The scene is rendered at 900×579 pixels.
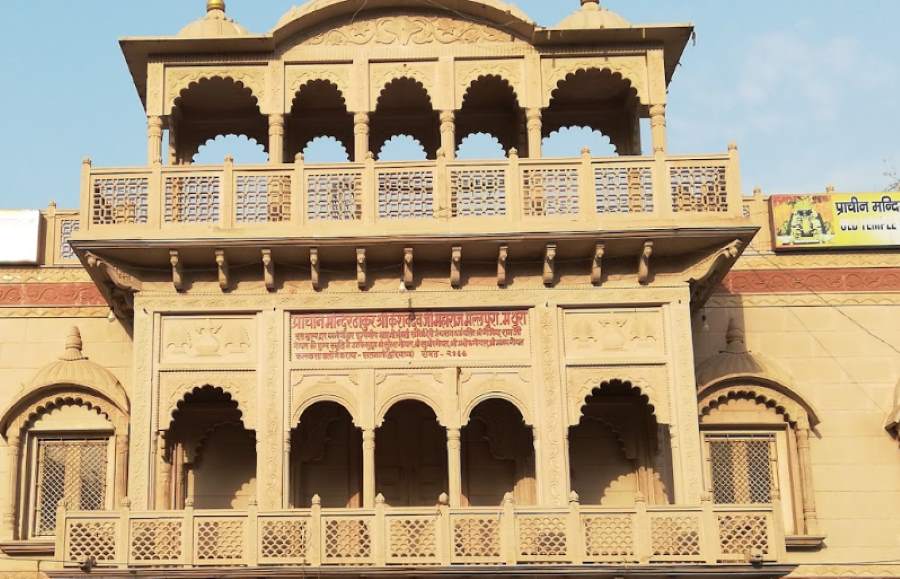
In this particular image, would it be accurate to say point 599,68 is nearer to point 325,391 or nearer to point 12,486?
point 325,391

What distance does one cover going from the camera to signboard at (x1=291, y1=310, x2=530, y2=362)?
17.3m

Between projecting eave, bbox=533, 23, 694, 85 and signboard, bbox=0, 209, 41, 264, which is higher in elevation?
projecting eave, bbox=533, 23, 694, 85

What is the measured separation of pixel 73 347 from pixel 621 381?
756cm

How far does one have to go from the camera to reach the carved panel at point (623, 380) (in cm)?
1709

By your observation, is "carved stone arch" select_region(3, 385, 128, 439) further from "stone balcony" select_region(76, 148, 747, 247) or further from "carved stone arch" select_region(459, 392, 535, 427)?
"carved stone arch" select_region(459, 392, 535, 427)

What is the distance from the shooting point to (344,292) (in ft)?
57.5

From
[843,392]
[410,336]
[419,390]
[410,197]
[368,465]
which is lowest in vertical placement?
[368,465]

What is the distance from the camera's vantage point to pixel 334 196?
17.3 m

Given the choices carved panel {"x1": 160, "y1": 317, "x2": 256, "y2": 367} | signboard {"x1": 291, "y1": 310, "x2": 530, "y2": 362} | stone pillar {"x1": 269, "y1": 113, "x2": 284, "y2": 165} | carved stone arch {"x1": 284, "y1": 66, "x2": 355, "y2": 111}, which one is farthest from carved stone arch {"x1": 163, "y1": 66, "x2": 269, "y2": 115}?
signboard {"x1": 291, "y1": 310, "x2": 530, "y2": 362}

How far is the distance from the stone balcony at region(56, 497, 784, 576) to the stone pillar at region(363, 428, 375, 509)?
2.62ft

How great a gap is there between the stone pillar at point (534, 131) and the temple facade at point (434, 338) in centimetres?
4

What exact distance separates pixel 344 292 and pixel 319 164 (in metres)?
1.59

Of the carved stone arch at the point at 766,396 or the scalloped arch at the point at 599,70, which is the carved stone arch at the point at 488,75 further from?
the carved stone arch at the point at 766,396

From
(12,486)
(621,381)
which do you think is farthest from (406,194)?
(12,486)
